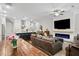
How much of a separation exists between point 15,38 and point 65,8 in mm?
1104

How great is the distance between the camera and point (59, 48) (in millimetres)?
2475

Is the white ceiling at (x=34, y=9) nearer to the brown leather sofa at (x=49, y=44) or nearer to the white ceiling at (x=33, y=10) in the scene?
the white ceiling at (x=33, y=10)

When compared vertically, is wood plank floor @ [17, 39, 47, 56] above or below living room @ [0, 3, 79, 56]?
below

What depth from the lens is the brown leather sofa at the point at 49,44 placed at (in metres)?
2.53

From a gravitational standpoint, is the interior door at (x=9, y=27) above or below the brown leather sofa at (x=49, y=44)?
above

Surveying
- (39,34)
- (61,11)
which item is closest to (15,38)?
(39,34)

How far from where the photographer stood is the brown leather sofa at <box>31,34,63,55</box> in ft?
8.29

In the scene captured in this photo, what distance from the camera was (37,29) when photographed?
2588 mm

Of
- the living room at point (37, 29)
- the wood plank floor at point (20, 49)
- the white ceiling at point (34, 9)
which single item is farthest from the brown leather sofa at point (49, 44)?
the white ceiling at point (34, 9)

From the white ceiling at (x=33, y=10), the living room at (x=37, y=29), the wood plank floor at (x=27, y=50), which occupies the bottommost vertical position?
the wood plank floor at (x=27, y=50)

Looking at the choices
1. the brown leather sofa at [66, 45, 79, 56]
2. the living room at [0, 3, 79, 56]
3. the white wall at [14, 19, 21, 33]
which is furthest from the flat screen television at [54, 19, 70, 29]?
the white wall at [14, 19, 21, 33]

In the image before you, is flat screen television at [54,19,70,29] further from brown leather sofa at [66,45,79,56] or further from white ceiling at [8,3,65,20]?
brown leather sofa at [66,45,79,56]

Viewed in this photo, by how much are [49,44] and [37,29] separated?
14.4 inches

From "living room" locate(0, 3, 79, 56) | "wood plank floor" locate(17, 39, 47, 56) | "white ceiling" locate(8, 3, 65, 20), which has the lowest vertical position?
"wood plank floor" locate(17, 39, 47, 56)
